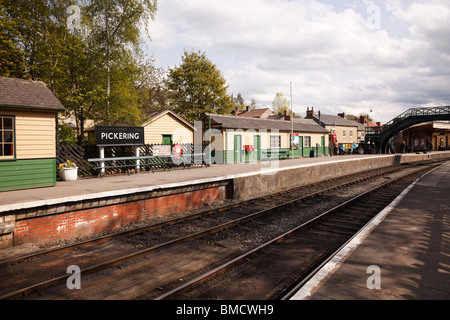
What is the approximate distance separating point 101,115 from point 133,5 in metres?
7.48

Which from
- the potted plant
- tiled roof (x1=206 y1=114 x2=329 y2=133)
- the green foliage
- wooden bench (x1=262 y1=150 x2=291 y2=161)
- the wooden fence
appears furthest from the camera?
wooden bench (x1=262 y1=150 x2=291 y2=161)

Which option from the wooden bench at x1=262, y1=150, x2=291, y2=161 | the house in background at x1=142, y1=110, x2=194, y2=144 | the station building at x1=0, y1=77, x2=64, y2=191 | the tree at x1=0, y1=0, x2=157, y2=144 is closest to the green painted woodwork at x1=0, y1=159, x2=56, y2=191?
the station building at x1=0, y1=77, x2=64, y2=191

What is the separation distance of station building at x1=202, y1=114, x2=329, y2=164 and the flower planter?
1085cm

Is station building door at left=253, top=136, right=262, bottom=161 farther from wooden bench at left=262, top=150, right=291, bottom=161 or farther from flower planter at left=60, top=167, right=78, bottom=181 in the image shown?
flower planter at left=60, top=167, right=78, bottom=181

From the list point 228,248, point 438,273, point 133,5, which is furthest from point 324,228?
point 133,5

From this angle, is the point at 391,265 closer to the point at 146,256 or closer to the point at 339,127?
the point at 146,256

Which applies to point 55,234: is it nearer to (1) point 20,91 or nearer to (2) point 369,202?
(1) point 20,91

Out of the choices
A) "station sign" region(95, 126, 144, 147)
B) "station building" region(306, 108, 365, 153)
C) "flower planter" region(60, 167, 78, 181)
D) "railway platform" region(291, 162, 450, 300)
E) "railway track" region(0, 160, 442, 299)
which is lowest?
"railway track" region(0, 160, 442, 299)

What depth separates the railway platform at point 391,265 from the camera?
3938mm

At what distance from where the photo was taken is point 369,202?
38.3 ft

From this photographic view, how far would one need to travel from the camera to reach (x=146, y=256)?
20.4 ft

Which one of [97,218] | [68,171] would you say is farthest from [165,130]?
[97,218]

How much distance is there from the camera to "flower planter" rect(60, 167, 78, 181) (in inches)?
460
